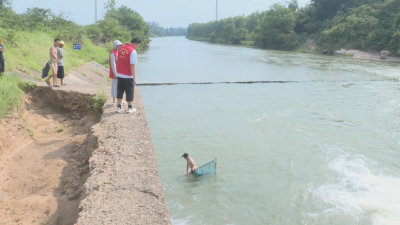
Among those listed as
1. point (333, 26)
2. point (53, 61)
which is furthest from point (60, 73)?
point (333, 26)

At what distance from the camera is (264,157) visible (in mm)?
8133

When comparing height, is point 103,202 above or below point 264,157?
above

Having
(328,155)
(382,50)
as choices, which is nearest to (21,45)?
(328,155)

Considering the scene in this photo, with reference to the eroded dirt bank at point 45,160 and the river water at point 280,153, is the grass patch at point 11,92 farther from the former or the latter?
the river water at point 280,153

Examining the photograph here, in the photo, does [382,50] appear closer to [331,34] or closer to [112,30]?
[331,34]

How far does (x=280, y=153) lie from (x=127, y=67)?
456 centimetres

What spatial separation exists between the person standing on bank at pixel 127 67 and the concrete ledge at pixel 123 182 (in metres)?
0.85

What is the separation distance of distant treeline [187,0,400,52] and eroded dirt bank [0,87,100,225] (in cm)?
3883

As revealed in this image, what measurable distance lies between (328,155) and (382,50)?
36536mm

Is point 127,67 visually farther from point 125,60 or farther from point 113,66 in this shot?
point 113,66

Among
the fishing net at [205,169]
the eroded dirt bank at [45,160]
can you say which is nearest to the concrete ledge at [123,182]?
the eroded dirt bank at [45,160]

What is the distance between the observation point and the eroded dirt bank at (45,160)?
4039mm

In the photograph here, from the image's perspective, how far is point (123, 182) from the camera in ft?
12.6

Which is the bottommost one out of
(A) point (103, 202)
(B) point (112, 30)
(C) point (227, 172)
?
(C) point (227, 172)
